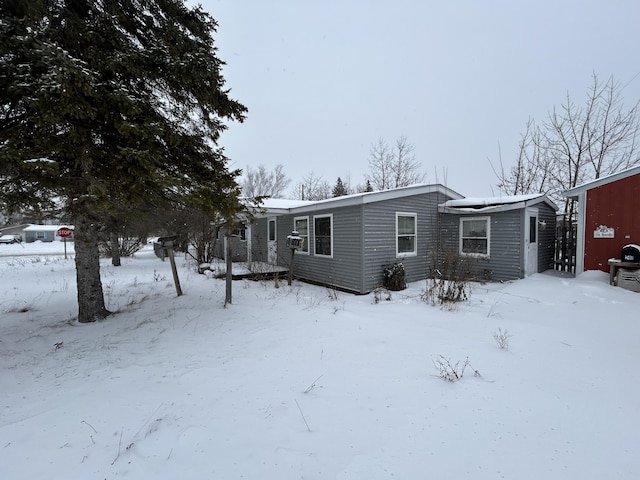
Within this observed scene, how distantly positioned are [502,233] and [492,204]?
0.91 meters

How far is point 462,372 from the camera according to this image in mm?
3188

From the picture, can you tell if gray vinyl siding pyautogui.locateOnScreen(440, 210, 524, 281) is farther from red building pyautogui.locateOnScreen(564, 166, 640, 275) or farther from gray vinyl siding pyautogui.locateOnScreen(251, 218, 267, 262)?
gray vinyl siding pyautogui.locateOnScreen(251, 218, 267, 262)

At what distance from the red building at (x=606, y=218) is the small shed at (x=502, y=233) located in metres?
1.09

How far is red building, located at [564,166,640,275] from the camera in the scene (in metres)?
7.46

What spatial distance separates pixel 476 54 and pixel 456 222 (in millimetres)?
16755

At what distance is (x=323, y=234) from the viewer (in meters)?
9.43

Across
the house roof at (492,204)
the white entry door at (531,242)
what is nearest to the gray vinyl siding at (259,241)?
the house roof at (492,204)

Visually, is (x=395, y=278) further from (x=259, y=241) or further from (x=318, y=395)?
(x=259, y=241)

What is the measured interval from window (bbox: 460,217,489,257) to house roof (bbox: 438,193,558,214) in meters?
0.41

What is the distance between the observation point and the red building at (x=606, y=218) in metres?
7.46

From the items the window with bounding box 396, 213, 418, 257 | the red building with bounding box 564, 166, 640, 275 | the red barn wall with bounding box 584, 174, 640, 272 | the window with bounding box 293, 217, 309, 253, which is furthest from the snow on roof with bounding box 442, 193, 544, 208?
the window with bounding box 293, 217, 309, 253

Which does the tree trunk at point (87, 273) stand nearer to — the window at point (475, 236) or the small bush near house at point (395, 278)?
the small bush near house at point (395, 278)

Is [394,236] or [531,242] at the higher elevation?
[394,236]

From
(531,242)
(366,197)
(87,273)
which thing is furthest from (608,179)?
(87,273)
